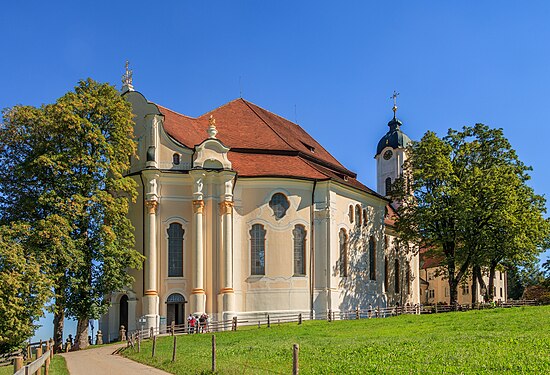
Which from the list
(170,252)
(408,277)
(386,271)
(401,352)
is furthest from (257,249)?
(401,352)

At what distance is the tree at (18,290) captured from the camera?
30.4 m

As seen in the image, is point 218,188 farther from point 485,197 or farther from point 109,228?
point 485,197

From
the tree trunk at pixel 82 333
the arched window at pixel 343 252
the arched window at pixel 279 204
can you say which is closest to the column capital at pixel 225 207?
the arched window at pixel 279 204

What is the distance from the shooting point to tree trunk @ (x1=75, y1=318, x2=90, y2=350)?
121 feet

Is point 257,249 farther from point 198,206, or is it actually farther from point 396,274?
point 396,274

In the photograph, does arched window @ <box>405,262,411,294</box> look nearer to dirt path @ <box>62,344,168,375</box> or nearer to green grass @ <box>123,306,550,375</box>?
green grass @ <box>123,306,550,375</box>

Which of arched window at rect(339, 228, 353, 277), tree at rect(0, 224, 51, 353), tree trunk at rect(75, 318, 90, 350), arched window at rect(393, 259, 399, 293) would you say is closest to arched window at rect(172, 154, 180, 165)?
tree trunk at rect(75, 318, 90, 350)

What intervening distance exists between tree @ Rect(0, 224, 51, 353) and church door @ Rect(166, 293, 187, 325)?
10363 millimetres

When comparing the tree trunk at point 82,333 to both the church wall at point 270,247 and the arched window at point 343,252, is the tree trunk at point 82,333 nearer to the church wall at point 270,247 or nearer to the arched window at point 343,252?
the church wall at point 270,247

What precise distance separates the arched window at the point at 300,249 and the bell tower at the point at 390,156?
100 feet

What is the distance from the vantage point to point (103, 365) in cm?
2497

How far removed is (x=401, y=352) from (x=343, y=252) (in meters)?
27.9

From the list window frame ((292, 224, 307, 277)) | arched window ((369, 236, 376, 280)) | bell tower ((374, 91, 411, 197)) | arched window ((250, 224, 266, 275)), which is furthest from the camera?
bell tower ((374, 91, 411, 197))

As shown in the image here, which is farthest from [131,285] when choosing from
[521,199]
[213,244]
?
[521,199]
